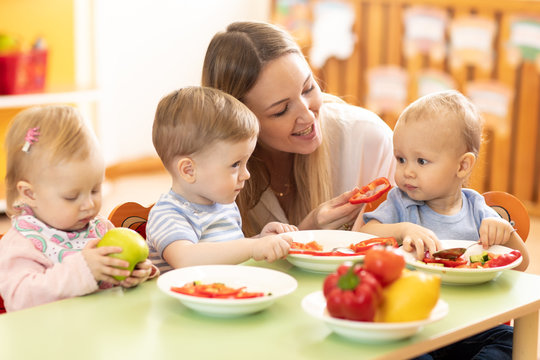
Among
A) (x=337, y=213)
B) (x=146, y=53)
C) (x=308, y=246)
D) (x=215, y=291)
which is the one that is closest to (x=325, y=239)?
(x=308, y=246)

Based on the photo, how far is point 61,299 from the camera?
54.9 inches

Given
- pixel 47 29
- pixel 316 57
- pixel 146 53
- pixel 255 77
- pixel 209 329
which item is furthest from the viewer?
pixel 146 53

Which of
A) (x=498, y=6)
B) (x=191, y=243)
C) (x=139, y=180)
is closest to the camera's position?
(x=191, y=243)

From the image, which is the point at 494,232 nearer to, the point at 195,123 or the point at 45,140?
the point at 195,123

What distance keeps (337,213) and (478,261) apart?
0.45 m

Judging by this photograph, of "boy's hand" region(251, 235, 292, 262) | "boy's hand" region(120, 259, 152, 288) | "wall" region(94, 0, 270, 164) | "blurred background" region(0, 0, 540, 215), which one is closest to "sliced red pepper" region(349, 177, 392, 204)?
"boy's hand" region(251, 235, 292, 262)

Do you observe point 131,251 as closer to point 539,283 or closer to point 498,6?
point 539,283

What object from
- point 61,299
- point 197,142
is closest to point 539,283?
point 197,142

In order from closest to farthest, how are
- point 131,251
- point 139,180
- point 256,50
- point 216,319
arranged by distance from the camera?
point 216,319 < point 131,251 < point 256,50 < point 139,180

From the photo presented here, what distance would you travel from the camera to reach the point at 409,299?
114 cm

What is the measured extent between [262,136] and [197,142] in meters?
0.52

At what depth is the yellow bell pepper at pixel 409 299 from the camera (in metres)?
1.14

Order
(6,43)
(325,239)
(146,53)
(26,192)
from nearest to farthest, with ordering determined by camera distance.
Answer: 1. (26,192)
2. (325,239)
3. (6,43)
4. (146,53)

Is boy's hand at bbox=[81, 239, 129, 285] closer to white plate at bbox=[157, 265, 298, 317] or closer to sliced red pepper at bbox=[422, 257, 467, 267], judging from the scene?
white plate at bbox=[157, 265, 298, 317]
